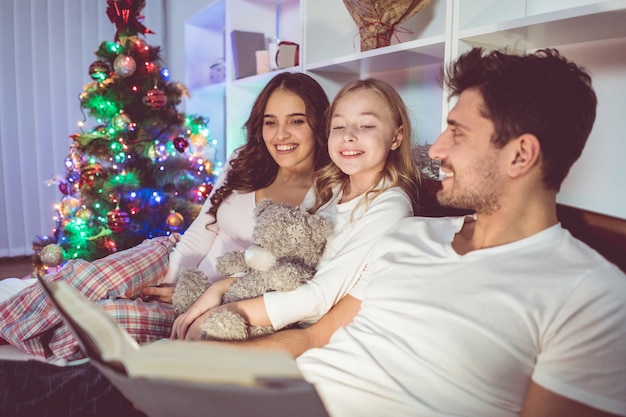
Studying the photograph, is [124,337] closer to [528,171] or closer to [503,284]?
[503,284]

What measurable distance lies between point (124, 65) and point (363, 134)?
6.26ft

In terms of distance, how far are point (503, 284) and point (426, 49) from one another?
3.44ft

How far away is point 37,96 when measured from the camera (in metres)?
3.96

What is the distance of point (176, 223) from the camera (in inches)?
112

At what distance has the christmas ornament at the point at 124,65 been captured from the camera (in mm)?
2750

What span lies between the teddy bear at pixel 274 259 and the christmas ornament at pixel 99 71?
1927 millimetres

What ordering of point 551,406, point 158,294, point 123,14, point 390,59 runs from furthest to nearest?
1. point 123,14
2. point 390,59
3. point 158,294
4. point 551,406

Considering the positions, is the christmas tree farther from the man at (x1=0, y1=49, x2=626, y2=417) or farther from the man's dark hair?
the man's dark hair

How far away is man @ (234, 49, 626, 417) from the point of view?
0.79 metres

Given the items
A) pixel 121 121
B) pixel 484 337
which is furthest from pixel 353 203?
pixel 121 121

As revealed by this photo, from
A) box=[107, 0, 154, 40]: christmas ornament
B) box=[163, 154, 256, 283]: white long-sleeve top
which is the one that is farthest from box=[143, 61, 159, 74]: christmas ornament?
box=[163, 154, 256, 283]: white long-sleeve top

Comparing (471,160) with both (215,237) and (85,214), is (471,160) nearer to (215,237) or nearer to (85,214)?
(215,237)

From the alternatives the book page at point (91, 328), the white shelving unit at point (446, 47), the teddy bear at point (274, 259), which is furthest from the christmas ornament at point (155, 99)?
the book page at point (91, 328)

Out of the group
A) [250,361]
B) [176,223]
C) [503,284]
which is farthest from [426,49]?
[176,223]
